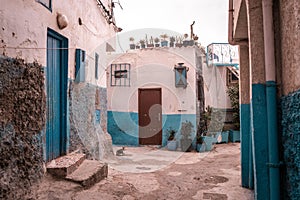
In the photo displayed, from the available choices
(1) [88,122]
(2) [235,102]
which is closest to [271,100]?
(1) [88,122]

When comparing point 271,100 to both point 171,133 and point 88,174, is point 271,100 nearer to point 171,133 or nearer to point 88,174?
point 88,174

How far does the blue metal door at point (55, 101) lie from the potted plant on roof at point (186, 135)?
4905 millimetres

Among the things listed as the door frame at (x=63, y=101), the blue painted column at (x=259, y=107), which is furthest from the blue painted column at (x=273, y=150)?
the door frame at (x=63, y=101)

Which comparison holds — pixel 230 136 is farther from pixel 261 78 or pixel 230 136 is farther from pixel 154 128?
pixel 261 78

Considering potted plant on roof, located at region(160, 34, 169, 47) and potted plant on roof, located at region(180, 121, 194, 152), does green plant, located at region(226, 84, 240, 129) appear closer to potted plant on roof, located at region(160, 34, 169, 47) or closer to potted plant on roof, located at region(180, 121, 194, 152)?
potted plant on roof, located at region(180, 121, 194, 152)

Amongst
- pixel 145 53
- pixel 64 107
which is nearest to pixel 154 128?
pixel 145 53

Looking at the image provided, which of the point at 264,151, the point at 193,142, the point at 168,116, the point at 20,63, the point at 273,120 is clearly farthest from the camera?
the point at 168,116

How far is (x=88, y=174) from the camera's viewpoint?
3967mm

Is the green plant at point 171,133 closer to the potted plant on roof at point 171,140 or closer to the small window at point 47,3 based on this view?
the potted plant on roof at point 171,140

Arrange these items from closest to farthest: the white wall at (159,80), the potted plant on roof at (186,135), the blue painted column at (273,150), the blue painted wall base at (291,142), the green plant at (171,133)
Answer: the blue painted wall base at (291,142)
the blue painted column at (273,150)
the potted plant on roof at (186,135)
the green plant at (171,133)
the white wall at (159,80)

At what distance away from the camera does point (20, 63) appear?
3.04 metres

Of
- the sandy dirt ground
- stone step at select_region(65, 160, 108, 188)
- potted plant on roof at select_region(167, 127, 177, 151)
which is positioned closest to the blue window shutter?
stone step at select_region(65, 160, 108, 188)

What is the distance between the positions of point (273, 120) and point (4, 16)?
292cm

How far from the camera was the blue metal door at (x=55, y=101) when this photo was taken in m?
4.04
